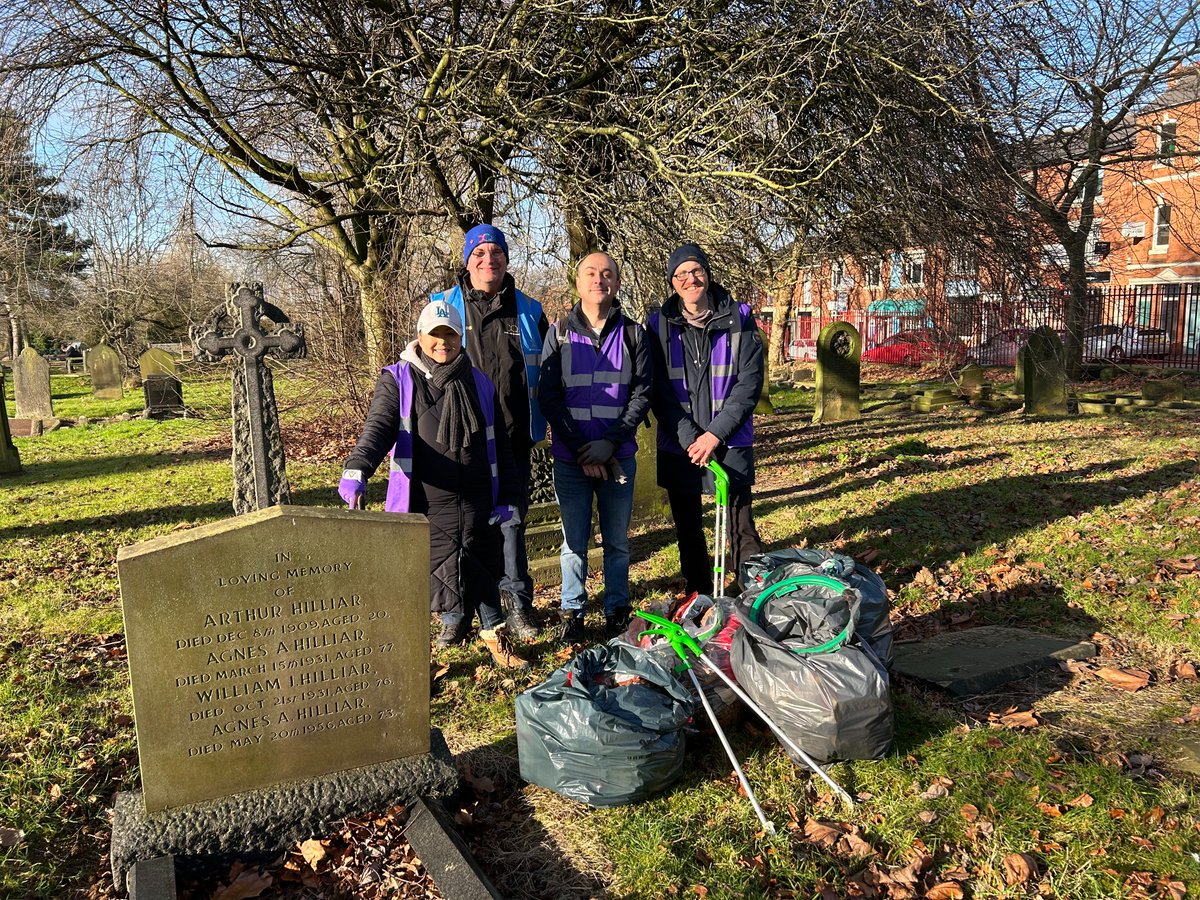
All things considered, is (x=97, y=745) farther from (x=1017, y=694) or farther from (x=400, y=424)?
(x=1017, y=694)

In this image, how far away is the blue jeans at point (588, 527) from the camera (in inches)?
181

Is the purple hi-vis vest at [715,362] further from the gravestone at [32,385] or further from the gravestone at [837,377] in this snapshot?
the gravestone at [32,385]

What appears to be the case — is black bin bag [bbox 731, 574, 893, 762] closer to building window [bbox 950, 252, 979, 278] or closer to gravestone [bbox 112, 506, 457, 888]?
gravestone [bbox 112, 506, 457, 888]

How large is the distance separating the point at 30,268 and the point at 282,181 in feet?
8.22

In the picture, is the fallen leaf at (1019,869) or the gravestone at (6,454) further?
the gravestone at (6,454)

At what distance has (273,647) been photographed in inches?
114

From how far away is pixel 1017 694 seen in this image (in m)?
3.90

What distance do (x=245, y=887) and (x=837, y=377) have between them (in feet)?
36.4

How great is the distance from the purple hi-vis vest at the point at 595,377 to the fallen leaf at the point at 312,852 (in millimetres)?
2235

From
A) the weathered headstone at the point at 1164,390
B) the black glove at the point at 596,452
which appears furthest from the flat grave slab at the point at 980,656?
the weathered headstone at the point at 1164,390

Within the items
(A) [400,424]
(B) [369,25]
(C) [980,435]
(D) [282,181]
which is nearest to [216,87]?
(D) [282,181]

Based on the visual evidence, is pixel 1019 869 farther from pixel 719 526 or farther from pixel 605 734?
pixel 719 526

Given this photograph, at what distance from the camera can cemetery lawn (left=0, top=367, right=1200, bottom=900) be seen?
2.75 m

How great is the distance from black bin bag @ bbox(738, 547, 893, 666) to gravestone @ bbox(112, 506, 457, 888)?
1528 millimetres
